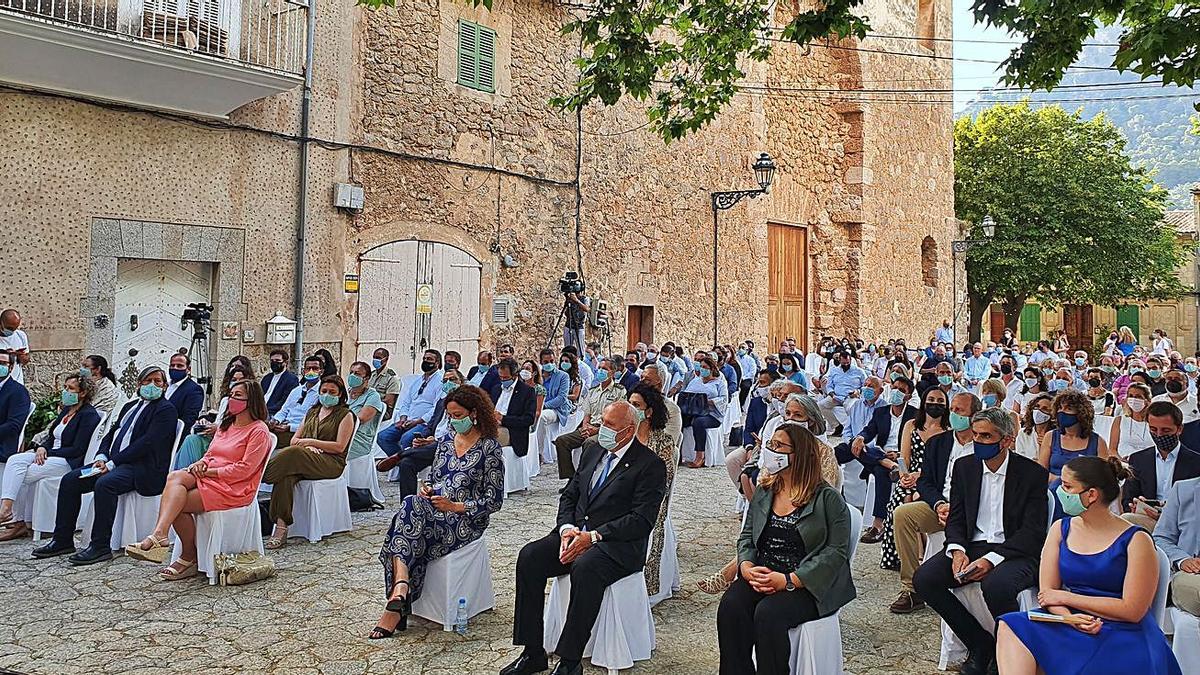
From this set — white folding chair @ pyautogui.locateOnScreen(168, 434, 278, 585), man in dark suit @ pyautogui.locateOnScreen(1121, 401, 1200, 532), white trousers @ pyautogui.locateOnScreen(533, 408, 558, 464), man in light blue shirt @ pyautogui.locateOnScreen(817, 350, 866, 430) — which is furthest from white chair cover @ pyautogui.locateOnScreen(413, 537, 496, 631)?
man in light blue shirt @ pyautogui.locateOnScreen(817, 350, 866, 430)

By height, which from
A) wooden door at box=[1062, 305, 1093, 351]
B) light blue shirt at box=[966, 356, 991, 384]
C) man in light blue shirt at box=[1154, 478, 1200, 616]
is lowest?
man in light blue shirt at box=[1154, 478, 1200, 616]

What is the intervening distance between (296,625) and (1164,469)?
5169mm

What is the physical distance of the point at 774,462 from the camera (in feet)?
13.5

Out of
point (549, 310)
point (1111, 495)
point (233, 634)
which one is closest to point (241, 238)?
point (549, 310)

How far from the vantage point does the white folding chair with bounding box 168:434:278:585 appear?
18.6 feet

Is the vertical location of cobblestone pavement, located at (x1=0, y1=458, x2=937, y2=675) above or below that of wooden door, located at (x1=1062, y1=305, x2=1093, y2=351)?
below

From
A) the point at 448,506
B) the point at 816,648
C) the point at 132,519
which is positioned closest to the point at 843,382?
the point at 448,506

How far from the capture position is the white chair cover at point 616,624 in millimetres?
4297

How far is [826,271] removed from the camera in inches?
832

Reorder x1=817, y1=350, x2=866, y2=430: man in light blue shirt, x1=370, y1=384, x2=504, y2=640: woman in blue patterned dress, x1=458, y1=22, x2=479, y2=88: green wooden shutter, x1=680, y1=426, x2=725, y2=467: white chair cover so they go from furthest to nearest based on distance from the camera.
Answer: x1=458, y1=22, x2=479, y2=88: green wooden shutter, x1=680, y1=426, x2=725, y2=467: white chair cover, x1=817, y1=350, x2=866, y2=430: man in light blue shirt, x1=370, y1=384, x2=504, y2=640: woman in blue patterned dress

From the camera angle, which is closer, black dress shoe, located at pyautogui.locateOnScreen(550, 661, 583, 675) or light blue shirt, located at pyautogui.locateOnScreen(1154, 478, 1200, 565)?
black dress shoe, located at pyautogui.locateOnScreen(550, 661, 583, 675)

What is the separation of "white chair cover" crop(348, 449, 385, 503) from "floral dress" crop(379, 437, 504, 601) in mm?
2803

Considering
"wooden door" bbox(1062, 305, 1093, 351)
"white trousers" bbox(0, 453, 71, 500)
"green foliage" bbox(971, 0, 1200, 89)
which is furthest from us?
"wooden door" bbox(1062, 305, 1093, 351)

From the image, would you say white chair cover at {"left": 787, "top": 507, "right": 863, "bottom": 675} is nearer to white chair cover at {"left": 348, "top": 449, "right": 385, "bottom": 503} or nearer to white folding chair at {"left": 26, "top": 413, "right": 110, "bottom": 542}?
white chair cover at {"left": 348, "top": 449, "right": 385, "bottom": 503}
